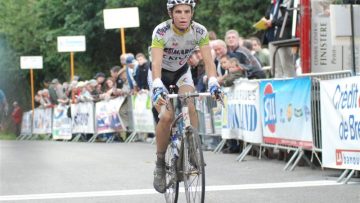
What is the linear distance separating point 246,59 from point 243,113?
1280 mm

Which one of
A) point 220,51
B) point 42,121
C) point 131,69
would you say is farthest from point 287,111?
point 42,121

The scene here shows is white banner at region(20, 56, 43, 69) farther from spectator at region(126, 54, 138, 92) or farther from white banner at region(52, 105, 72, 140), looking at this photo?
spectator at region(126, 54, 138, 92)

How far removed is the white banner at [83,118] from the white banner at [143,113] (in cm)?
365

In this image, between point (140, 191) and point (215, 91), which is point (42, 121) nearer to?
point (140, 191)

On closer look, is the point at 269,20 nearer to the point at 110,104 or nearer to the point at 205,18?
the point at 110,104

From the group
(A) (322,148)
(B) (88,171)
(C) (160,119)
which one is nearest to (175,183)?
(C) (160,119)

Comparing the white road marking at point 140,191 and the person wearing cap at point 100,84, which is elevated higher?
the person wearing cap at point 100,84

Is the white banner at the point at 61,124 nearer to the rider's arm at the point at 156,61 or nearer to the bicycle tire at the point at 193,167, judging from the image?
the rider's arm at the point at 156,61

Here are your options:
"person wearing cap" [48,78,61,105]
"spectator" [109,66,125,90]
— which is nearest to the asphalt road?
"spectator" [109,66,125,90]

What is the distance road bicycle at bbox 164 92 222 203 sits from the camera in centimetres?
765

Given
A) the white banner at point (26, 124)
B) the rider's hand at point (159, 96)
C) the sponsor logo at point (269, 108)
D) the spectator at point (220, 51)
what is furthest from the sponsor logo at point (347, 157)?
the white banner at point (26, 124)

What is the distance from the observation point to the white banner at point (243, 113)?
46.3 ft

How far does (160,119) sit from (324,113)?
3.63 m

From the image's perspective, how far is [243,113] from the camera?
14.7 meters
